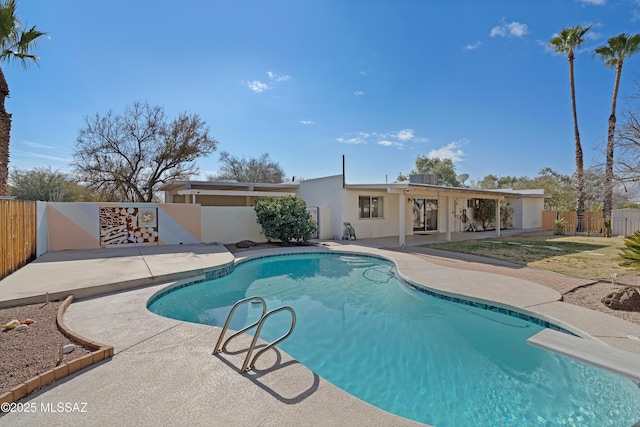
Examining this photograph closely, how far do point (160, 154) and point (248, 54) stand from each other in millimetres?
14503

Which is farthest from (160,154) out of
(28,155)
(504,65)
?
(504,65)

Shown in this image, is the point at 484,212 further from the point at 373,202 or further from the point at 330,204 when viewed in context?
the point at 330,204

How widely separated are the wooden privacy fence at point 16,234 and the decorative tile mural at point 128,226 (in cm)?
237

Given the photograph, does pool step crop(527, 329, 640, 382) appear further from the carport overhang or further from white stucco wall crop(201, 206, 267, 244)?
white stucco wall crop(201, 206, 267, 244)

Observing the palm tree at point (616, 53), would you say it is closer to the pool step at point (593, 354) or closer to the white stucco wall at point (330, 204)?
the white stucco wall at point (330, 204)

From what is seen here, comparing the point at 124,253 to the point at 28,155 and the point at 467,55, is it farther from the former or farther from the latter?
the point at 28,155

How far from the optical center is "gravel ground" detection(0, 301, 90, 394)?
2.97 metres

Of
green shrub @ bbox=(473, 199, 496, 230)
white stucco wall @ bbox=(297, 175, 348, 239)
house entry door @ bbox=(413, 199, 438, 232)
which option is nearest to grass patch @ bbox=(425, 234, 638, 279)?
white stucco wall @ bbox=(297, 175, 348, 239)

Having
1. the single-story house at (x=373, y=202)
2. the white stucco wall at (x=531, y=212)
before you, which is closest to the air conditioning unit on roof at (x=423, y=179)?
the single-story house at (x=373, y=202)

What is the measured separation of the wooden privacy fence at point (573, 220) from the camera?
20734 mm

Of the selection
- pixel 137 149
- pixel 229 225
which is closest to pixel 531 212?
pixel 229 225

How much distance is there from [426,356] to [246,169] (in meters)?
32.9

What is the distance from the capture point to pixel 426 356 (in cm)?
434

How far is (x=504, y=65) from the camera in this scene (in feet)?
44.6
